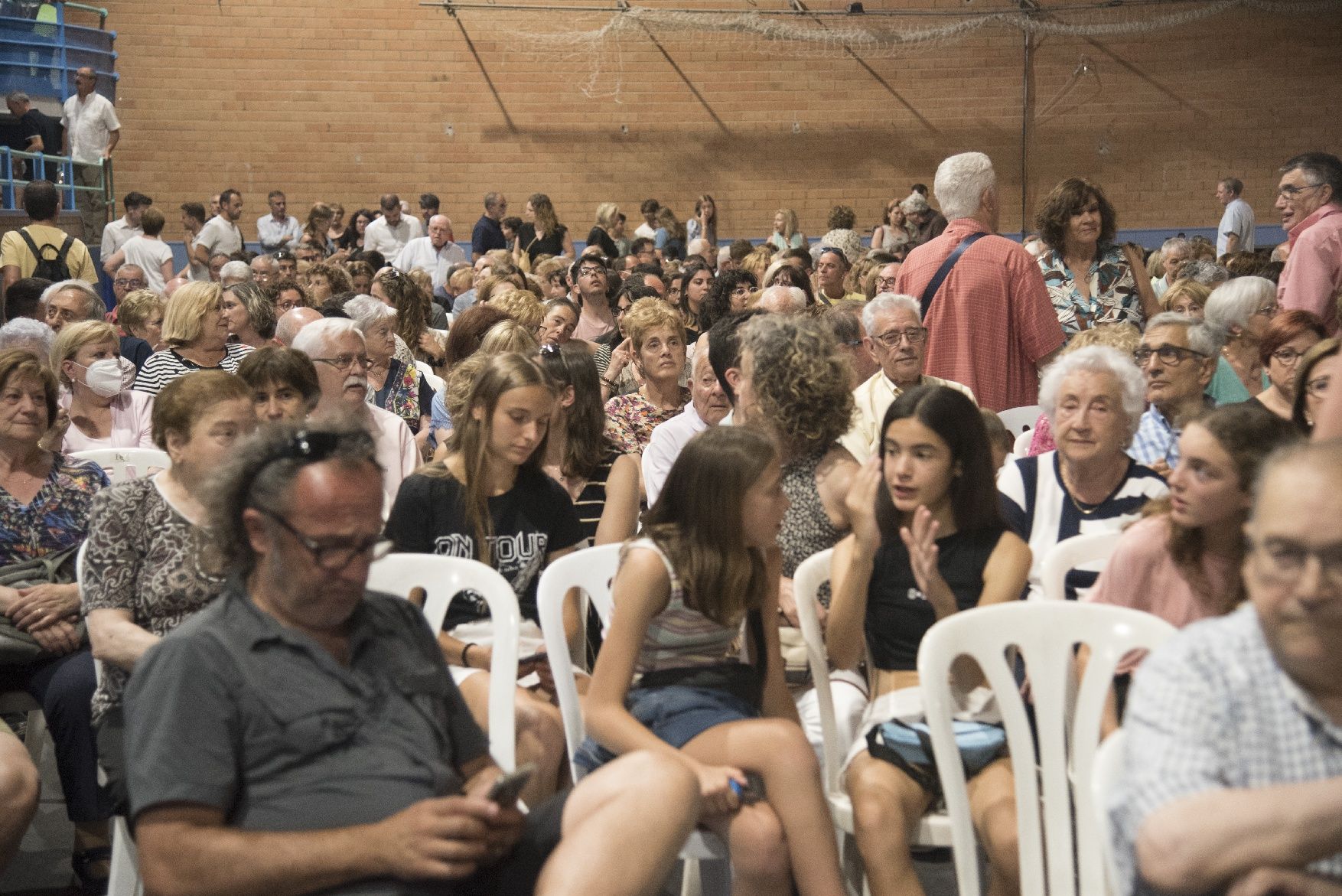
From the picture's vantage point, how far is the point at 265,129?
1697 centimetres

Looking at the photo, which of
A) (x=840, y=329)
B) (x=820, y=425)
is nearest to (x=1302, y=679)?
(x=820, y=425)

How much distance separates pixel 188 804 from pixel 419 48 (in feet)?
52.9

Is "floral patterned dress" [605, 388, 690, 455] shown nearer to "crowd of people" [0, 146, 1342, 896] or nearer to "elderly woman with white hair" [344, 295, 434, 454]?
"crowd of people" [0, 146, 1342, 896]

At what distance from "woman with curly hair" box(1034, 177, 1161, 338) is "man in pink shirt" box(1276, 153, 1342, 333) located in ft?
1.76

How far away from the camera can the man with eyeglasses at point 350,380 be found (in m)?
4.51

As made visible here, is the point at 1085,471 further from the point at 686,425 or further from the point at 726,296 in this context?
the point at 726,296

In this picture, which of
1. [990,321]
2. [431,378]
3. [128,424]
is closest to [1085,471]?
[990,321]

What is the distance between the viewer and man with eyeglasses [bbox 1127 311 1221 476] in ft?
13.6

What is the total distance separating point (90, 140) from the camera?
14266mm

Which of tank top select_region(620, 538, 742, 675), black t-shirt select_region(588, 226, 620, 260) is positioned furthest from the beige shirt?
black t-shirt select_region(588, 226, 620, 260)

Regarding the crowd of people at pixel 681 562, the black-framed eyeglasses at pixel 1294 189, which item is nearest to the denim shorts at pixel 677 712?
the crowd of people at pixel 681 562

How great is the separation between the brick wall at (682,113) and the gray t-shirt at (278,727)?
612 inches

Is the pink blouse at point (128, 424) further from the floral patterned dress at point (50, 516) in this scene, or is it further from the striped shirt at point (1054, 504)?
the striped shirt at point (1054, 504)

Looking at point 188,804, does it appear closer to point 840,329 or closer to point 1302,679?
point 1302,679
